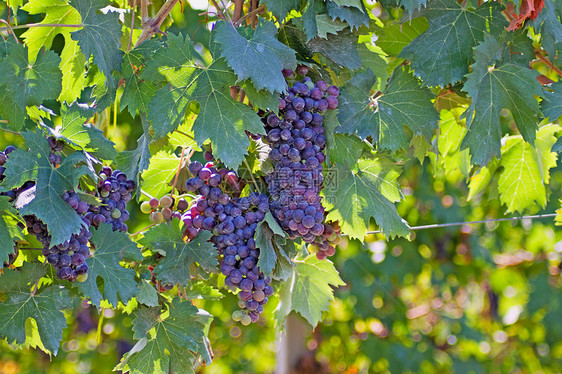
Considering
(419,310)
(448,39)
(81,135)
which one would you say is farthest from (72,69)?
(419,310)

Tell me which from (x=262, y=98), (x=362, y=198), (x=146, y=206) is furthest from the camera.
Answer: (x=146, y=206)

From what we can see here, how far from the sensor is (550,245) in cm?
390

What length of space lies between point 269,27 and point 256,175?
0.29 m

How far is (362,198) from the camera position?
1169 mm

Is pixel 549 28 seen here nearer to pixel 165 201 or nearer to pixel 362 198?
pixel 362 198

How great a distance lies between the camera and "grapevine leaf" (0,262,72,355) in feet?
3.38

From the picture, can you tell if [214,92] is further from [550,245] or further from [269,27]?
[550,245]

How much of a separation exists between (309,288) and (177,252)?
328mm

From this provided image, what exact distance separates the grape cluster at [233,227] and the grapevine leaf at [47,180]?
0.77 feet

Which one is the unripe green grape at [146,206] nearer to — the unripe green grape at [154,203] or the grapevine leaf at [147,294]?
the unripe green grape at [154,203]

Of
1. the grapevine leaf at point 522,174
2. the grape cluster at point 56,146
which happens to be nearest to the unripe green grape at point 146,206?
the grape cluster at point 56,146

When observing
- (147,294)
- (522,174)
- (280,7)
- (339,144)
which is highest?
(280,7)

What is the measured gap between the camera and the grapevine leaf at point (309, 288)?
4.24ft

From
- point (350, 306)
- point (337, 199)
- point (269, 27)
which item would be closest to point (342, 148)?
point (337, 199)
